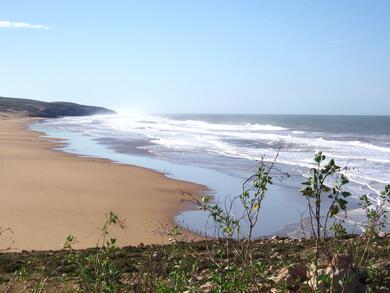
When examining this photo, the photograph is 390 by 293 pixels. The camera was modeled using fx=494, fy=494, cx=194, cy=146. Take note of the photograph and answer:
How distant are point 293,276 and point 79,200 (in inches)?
495

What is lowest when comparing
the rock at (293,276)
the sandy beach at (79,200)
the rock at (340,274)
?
the sandy beach at (79,200)

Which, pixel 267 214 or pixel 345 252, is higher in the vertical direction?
pixel 345 252

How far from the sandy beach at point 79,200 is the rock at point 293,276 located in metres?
3.49

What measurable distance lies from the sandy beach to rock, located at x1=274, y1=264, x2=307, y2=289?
11.4 feet

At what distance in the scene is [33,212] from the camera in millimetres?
14516

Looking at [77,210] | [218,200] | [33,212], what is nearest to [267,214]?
[218,200]

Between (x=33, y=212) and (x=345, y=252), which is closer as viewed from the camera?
(x=345, y=252)

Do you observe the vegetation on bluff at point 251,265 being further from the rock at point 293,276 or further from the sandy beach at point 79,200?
the sandy beach at point 79,200

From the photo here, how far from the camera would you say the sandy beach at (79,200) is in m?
12.4

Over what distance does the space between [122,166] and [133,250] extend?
15424 mm

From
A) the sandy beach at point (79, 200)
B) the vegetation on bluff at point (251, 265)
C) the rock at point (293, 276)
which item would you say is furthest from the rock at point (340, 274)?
the sandy beach at point (79, 200)

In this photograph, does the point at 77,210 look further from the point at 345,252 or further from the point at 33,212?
the point at 345,252

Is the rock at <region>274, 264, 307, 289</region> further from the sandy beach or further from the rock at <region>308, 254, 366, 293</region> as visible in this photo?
the sandy beach

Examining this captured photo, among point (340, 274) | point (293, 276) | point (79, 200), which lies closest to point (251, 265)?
point (340, 274)
